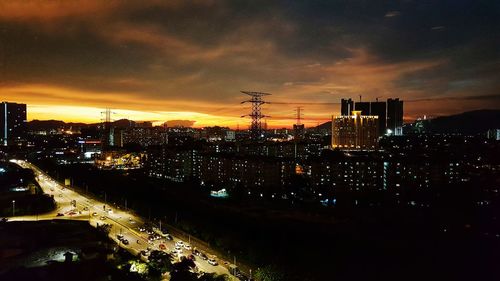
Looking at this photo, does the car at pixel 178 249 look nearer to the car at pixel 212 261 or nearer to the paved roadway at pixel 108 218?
the paved roadway at pixel 108 218

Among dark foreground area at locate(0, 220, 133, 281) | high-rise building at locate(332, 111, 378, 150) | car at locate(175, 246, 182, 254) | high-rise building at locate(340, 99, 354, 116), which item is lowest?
dark foreground area at locate(0, 220, 133, 281)

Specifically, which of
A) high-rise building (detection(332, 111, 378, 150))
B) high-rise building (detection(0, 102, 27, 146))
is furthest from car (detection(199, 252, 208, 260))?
high-rise building (detection(0, 102, 27, 146))

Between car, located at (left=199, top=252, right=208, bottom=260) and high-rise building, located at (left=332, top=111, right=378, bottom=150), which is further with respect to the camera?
high-rise building, located at (left=332, top=111, right=378, bottom=150)

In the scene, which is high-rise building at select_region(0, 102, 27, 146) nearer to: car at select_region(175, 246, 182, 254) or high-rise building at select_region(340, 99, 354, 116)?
high-rise building at select_region(340, 99, 354, 116)


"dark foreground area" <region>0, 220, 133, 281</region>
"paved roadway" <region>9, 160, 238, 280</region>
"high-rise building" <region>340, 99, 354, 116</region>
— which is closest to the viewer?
"dark foreground area" <region>0, 220, 133, 281</region>

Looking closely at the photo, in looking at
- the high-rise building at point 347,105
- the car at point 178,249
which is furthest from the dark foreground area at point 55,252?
the high-rise building at point 347,105

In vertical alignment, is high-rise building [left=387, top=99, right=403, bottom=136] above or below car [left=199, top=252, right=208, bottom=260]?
above

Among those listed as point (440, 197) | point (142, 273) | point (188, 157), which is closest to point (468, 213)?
point (440, 197)

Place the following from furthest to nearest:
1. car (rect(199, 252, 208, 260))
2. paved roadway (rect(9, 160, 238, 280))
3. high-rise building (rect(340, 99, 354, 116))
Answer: high-rise building (rect(340, 99, 354, 116)), paved roadway (rect(9, 160, 238, 280)), car (rect(199, 252, 208, 260))
